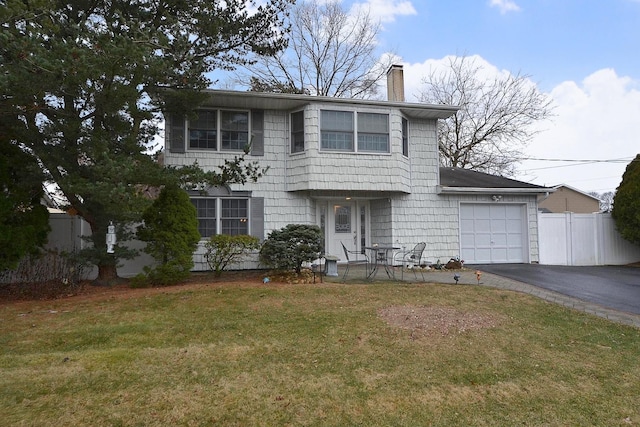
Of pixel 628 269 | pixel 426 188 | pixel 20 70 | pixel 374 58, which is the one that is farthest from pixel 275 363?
pixel 374 58

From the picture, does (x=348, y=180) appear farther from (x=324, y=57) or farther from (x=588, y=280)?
(x=324, y=57)

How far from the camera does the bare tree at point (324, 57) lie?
21.2 meters

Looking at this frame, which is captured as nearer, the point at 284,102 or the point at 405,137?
the point at 284,102

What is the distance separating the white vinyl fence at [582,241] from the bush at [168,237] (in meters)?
11.5

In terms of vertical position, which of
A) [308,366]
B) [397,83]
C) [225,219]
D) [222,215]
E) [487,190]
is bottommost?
[308,366]

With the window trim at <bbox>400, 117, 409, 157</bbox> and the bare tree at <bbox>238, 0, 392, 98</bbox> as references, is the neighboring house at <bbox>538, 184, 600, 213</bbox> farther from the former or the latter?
the window trim at <bbox>400, 117, 409, 157</bbox>

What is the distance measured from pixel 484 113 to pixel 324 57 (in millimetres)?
10572

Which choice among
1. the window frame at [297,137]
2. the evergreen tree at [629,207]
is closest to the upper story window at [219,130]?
the window frame at [297,137]

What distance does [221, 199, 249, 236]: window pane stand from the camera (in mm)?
10844

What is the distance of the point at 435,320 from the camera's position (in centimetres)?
555

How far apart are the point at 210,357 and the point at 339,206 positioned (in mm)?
8287

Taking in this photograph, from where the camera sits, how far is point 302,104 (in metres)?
10.9

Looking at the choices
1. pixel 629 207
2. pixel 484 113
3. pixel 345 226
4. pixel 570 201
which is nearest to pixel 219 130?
pixel 345 226

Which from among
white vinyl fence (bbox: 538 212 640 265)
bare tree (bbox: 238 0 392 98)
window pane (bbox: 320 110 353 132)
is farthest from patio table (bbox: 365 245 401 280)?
bare tree (bbox: 238 0 392 98)
